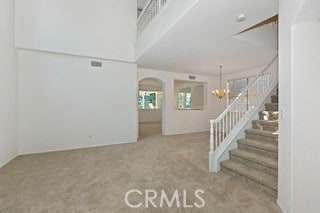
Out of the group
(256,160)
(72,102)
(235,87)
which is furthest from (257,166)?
(235,87)

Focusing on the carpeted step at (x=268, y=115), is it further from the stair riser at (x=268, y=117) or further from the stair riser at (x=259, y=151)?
the stair riser at (x=259, y=151)

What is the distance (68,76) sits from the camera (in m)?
4.94

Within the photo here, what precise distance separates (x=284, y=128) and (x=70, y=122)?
17.2 ft

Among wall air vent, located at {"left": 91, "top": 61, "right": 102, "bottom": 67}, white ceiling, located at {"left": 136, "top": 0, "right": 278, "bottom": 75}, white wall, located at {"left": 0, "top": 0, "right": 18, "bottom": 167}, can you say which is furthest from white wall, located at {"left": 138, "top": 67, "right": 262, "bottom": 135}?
white wall, located at {"left": 0, "top": 0, "right": 18, "bottom": 167}

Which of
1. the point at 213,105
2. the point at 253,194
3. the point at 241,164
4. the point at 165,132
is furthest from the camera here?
the point at 213,105

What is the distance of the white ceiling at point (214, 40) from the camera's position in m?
2.50

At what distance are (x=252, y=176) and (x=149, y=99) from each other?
1060cm

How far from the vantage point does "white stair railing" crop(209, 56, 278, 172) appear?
10.8 ft

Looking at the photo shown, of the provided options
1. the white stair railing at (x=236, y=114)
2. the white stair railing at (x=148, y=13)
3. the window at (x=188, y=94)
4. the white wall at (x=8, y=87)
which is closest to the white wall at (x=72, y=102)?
the white wall at (x=8, y=87)

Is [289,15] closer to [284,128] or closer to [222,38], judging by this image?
[284,128]

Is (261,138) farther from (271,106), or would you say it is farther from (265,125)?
(271,106)

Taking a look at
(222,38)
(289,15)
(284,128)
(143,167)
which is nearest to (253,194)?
(284,128)

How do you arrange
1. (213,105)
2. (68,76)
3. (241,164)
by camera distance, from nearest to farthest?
(241,164) < (68,76) < (213,105)

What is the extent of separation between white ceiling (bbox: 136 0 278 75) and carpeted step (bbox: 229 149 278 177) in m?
2.43
